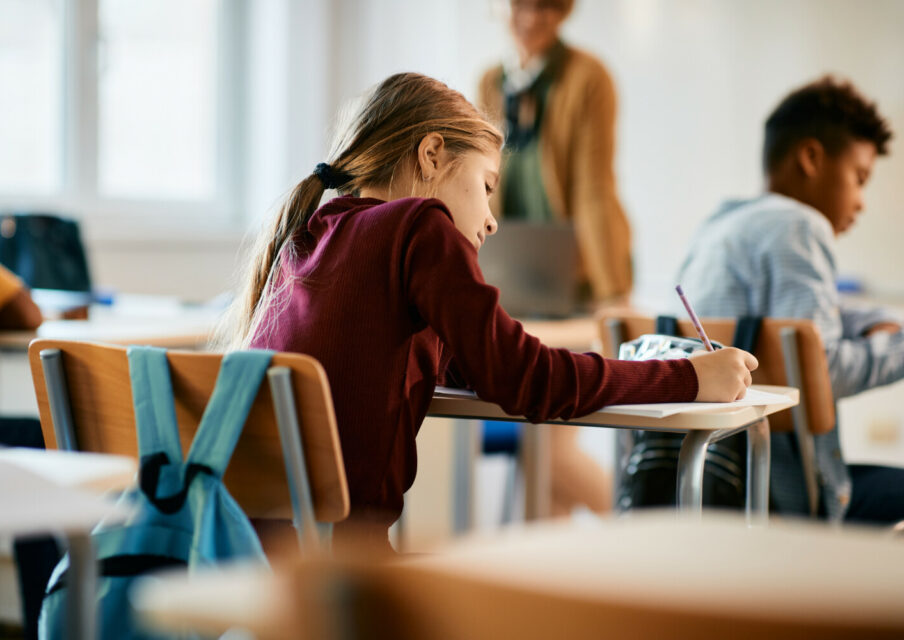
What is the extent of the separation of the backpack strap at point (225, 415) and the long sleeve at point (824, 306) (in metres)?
1.20

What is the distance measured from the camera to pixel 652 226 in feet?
14.0

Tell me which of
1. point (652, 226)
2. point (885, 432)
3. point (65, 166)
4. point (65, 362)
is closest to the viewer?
point (65, 362)

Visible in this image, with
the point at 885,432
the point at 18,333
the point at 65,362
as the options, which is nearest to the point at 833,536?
the point at 65,362

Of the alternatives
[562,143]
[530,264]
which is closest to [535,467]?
[530,264]

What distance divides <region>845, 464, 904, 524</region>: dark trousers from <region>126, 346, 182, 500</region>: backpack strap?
1344 millimetres

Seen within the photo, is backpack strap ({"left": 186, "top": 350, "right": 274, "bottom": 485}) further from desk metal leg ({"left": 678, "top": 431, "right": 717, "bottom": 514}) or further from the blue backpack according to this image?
desk metal leg ({"left": 678, "top": 431, "right": 717, "bottom": 514})

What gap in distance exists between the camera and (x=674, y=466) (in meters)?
1.98

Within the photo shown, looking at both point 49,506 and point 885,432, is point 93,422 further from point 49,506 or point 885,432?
point 885,432

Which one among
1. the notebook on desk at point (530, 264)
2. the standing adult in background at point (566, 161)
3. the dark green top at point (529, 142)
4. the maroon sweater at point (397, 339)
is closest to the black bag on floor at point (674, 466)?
the maroon sweater at point (397, 339)

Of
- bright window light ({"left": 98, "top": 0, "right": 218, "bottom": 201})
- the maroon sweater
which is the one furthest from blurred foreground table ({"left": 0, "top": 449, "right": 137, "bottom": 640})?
bright window light ({"left": 98, "top": 0, "right": 218, "bottom": 201})

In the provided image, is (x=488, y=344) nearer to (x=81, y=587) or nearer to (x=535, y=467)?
(x=81, y=587)

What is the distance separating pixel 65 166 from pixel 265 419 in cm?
395

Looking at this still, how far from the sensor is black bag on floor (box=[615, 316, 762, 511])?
1.88m

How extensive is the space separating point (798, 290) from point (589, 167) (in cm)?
246
